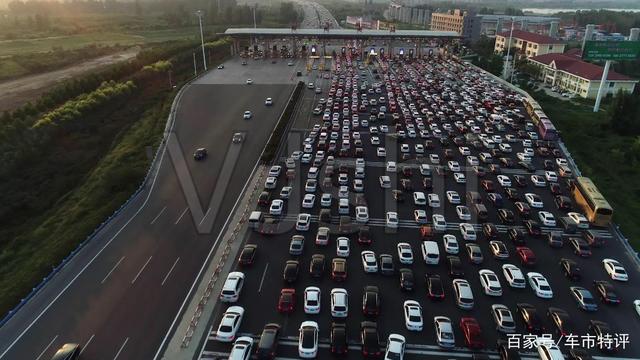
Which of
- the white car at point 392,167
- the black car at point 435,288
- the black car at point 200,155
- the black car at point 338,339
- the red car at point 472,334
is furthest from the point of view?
the black car at point 200,155

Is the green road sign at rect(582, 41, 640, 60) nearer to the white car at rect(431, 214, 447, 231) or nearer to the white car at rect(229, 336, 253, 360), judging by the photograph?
the white car at rect(431, 214, 447, 231)

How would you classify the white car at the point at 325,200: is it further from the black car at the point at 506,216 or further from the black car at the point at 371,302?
the black car at the point at 506,216

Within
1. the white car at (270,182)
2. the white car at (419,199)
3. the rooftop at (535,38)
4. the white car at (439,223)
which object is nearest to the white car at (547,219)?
the white car at (439,223)

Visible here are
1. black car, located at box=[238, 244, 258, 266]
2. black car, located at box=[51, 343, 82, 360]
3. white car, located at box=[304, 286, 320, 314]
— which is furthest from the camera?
black car, located at box=[238, 244, 258, 266]

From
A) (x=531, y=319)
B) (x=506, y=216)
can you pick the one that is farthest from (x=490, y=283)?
(x=506, y=216)

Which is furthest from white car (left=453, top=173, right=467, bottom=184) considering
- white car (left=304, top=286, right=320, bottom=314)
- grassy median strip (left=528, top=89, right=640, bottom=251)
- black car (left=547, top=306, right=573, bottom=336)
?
white car (left=304, top=286, right=320, bottom=314)

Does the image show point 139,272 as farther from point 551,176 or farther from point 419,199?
point 551,176
